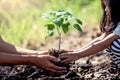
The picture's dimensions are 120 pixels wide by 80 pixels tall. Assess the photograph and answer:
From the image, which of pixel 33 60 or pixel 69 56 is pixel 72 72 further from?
pixel 33 60

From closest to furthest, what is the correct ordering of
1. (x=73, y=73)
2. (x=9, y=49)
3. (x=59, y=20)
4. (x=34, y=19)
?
1. (x=59, y=20)
2. (x=73, y=73)
3. (x=9, y=49)
4. (x=34, y=19)

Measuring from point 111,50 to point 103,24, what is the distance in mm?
228

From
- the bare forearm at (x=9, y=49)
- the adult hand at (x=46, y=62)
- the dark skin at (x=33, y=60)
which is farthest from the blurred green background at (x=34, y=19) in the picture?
the adult hand at (x=46, y=62)

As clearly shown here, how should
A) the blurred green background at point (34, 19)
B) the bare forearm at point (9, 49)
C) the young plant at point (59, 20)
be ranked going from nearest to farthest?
the young plant at point (59, 20)
the bare forearm at point (9, 49)
the blurred green background at point (34, 19)

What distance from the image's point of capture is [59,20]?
Answer: 3.44m

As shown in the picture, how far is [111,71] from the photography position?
3.70 m

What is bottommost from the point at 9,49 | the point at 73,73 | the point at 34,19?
the point at 73,73

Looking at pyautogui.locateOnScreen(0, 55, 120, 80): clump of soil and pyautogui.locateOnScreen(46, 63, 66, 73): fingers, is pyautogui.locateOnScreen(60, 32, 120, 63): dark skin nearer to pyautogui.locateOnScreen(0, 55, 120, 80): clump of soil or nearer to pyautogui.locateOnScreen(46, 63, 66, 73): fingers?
pyautogui.locateOnScreen(46, 63, 66, 73): fingers

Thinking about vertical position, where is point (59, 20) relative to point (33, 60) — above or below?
above

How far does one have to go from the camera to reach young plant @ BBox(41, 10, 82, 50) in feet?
11.3

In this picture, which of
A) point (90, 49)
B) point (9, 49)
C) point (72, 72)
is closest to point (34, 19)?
point (9, 49)

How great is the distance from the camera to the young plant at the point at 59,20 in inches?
135

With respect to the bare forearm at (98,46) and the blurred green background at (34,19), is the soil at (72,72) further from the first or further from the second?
the blurred green background at (34,19)

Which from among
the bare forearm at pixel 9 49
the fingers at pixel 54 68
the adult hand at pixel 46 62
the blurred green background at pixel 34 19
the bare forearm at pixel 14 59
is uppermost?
the blurred green background at pixel 34 19
